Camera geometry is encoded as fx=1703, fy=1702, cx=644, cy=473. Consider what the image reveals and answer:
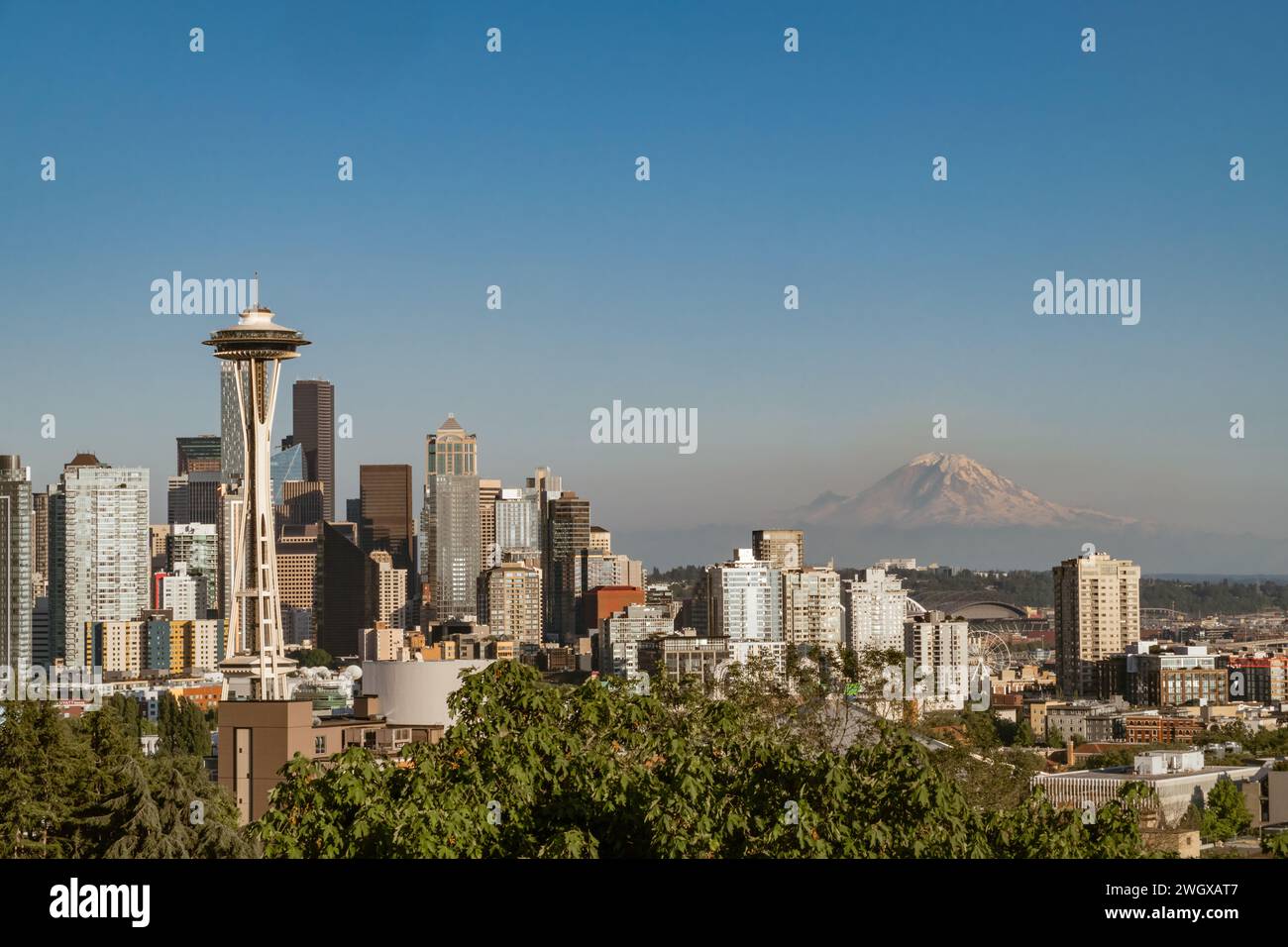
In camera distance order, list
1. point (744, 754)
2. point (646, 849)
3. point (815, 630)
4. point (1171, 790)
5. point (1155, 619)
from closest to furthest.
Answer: point (646, 849)
point (744, 754)
point (1171, 790)
point (815, 630)
point (1155, 619)

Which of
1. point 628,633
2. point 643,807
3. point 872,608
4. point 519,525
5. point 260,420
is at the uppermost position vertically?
point 260,420

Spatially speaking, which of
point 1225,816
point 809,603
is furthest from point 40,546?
point 1225,816

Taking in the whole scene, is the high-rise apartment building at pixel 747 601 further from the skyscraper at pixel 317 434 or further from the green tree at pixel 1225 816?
the skyscraper at pixel 317 434

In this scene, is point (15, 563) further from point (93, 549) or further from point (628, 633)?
point (628, 633)

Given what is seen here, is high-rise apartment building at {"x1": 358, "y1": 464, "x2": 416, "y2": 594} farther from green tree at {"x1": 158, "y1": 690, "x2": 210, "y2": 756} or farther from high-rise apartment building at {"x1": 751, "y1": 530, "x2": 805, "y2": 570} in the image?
green tree at {"x1": 158, "y1": 690, "x2": 210, "y2": 756}

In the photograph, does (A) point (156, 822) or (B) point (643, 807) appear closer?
(B) point (643, 807)

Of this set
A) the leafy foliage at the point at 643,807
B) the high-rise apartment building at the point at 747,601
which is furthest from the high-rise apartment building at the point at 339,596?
the leafy foliage at the point at 643,807
